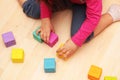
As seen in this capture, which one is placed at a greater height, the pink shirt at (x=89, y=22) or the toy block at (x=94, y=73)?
the pink shirt at (x=89, y=22)

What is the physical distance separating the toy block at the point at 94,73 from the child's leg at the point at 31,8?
39 centimetres

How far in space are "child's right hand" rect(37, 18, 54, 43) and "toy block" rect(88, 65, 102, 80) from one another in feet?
0.79

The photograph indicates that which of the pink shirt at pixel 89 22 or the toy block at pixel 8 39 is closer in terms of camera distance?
the pink shirt at pixel 89 22

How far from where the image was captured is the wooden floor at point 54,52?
115cm

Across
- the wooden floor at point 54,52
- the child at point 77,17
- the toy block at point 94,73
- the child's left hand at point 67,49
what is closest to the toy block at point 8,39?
the wooden floor at point 54,52

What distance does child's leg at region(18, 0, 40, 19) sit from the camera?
1277mm

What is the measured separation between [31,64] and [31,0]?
330 millimetres

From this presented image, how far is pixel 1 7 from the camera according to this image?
136 cm

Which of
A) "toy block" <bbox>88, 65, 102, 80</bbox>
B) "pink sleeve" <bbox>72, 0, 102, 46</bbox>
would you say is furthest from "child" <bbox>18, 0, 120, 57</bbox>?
"toy block" <bbox>88, 65, 102, 80</bbox>

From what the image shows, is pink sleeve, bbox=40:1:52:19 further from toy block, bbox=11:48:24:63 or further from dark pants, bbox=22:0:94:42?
toy block, bbox=11:48:24:63

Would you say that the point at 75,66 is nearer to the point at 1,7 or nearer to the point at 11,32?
the point at 11,32

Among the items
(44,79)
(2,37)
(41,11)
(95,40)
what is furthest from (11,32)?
(95,40)

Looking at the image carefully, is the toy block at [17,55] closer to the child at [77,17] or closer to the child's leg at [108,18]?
the child at [77,17]

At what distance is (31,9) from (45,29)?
0.15m
